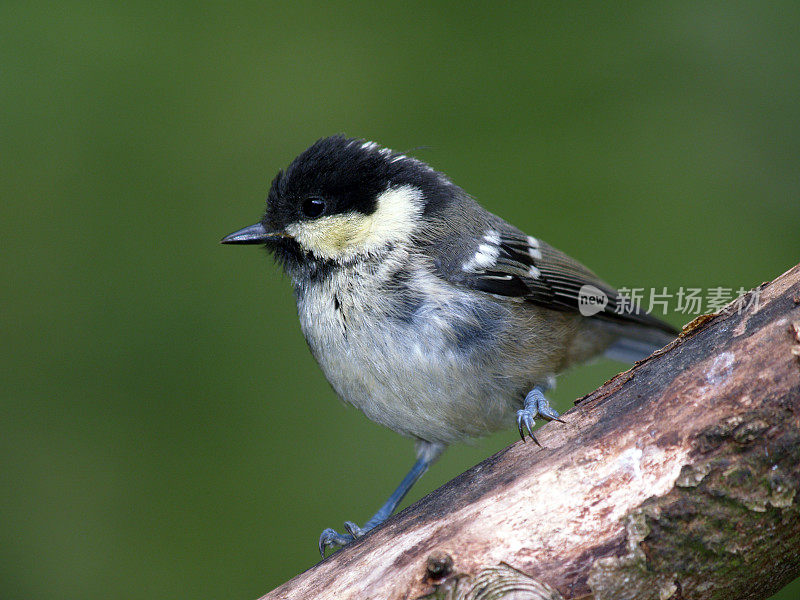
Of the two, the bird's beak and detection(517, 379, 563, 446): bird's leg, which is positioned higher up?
the bird's beak

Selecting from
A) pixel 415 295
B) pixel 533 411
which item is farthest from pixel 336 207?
pixel 533 411

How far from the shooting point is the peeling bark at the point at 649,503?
6.07 feet

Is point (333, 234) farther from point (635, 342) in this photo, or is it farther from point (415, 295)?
point (635, 342)

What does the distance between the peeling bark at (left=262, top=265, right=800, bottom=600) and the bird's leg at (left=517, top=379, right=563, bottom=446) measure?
41 cm

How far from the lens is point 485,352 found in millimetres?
2846

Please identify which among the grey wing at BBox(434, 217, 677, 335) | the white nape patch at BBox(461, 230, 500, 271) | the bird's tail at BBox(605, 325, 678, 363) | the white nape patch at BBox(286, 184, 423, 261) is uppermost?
the white nape patch at BBox(286, 184, 423, 261)

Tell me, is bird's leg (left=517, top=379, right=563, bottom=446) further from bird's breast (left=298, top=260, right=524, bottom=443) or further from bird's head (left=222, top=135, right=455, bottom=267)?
bird's head (left=222, top=135, right=455, bottom=267)

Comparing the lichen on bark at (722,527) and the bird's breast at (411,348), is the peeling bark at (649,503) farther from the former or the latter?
the bird's breast at (411,348)

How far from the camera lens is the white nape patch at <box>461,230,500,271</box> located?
295 centimetres

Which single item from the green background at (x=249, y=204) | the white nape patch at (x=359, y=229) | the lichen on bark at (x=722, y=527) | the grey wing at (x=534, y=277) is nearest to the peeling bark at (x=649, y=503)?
the lichen on bark at (x=722, y=527)

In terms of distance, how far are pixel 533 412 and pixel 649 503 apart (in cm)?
89

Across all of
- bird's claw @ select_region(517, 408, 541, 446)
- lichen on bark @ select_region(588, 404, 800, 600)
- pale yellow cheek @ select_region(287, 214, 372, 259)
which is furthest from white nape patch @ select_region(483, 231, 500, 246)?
lichen on bark @ select_region(588, 404, 800, 600)

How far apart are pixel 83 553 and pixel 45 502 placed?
35cm

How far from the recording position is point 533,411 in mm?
2770
